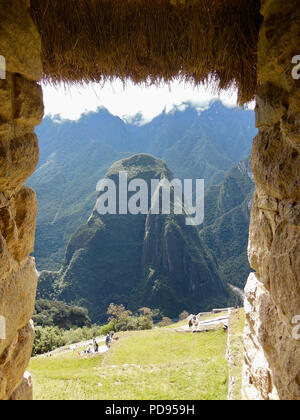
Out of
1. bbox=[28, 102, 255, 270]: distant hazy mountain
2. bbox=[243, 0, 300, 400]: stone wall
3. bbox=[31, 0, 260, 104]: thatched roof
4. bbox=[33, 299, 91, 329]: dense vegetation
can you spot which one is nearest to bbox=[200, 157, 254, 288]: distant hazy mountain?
bbox=[28, 102, 255, 270]: distant hazy mountain

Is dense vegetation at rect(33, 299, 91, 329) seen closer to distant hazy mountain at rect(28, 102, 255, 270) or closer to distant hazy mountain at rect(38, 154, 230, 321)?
distant hazy mountain at rect(38, 154, 230, 321)

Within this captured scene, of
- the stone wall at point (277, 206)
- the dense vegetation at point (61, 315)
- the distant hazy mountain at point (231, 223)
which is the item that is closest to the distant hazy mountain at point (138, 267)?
the distant hazy mountain at point (231, 223)

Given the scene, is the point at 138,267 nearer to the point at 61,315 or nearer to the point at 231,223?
the point at 231,223

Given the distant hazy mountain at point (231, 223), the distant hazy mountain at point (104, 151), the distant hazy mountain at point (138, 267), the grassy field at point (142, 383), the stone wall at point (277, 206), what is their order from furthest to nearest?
1. the distant hazy mountain at point (104, 151)
2. the distant hazy mountain at point (231, 223)
3. the distant hazy mountain at point (138, 267)
4. the grassy field at point (142, 383)
5. the stone wall at point (277, 206)

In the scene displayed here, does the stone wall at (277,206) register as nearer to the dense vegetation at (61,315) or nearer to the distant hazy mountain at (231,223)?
the dense vegetation at (61,315)

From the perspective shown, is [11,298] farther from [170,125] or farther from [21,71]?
[170,125]

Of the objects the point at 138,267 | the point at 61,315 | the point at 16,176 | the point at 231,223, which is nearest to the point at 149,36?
the point at 16,176
